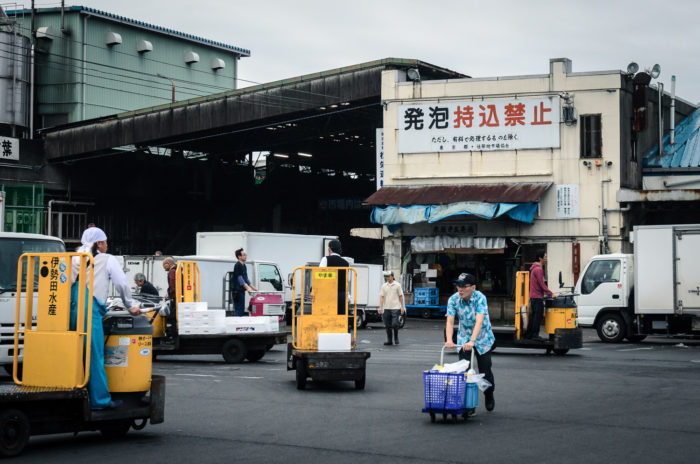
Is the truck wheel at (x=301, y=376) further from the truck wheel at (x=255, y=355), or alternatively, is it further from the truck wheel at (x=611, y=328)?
the truck wheel at (x=611, y=328)

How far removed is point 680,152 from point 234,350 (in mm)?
24767

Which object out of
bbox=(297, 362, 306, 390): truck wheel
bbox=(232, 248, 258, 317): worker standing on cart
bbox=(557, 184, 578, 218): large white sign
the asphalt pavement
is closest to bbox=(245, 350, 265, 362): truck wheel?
the asphalt pavement

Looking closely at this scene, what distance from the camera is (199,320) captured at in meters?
18.4

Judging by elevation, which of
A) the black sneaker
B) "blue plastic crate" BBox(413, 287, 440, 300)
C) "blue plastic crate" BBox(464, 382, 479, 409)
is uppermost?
"blue plastic crate" BBox(413, 287, 440, 300)

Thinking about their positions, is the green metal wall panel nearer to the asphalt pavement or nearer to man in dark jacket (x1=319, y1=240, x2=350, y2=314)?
the asphalt pavement

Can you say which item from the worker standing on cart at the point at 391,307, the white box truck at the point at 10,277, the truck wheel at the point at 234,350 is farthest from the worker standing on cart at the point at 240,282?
the white box truck at the point at 10,277

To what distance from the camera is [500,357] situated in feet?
67.7

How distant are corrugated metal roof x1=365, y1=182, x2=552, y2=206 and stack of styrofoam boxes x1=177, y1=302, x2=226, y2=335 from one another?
19.2 metres

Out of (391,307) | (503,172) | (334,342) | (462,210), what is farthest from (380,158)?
(334,342)

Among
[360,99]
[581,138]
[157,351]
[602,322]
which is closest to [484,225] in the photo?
[581,138]

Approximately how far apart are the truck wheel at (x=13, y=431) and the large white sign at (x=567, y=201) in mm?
29549

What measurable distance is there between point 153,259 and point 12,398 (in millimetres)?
20004

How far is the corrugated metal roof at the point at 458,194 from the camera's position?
3566 cm

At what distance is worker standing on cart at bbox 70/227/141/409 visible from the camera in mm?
9117
